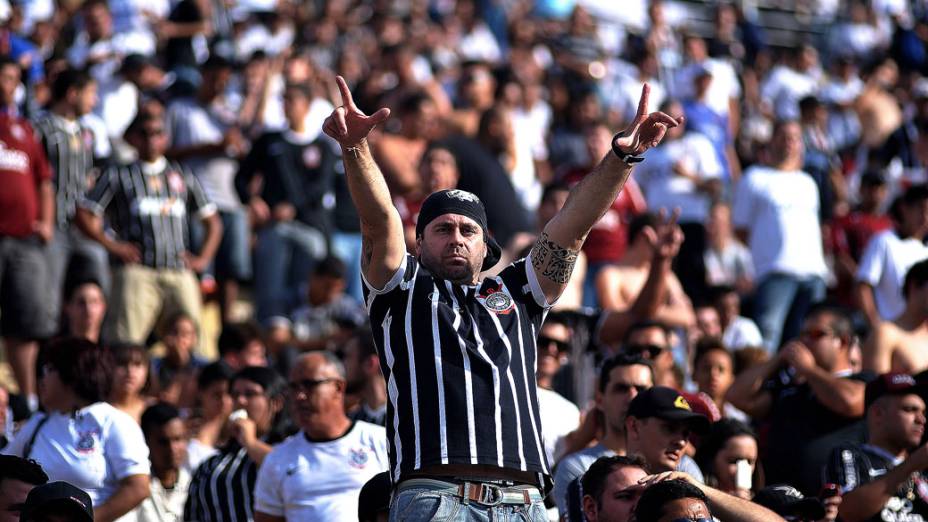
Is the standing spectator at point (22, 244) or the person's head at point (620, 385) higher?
the standing spectator at point (22, 244)

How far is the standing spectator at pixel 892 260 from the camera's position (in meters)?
11.9

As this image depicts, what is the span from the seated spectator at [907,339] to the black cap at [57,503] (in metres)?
5.51

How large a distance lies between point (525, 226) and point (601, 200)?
623 centimetres

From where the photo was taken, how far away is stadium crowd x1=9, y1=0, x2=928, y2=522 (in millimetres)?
7277

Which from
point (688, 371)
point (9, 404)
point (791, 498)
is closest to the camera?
point (791, 498)

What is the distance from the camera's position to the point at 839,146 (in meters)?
20.0

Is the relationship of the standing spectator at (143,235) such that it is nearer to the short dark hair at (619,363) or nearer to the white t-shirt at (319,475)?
the white t-shirt at (319,475)

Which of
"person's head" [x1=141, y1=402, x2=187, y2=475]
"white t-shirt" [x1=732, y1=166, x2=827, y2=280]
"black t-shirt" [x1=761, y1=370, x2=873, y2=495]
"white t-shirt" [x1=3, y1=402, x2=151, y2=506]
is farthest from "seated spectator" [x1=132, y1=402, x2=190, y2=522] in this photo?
"white t-shirt" [x1=732, y1=166, x2=827, y2=280]

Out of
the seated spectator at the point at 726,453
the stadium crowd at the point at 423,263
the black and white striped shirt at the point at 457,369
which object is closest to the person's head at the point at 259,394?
the stadium crowd at the point at 423,263

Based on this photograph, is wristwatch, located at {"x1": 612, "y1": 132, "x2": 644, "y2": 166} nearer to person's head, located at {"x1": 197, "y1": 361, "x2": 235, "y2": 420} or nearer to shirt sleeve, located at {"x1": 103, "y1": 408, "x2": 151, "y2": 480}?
shirt sleeve, located at {"x1": 103, "y1": 408, "x2": 151, "y2": 480}

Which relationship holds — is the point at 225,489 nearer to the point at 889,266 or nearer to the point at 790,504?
the point at 790,504

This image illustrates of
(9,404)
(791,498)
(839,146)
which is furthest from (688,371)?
(839,146)

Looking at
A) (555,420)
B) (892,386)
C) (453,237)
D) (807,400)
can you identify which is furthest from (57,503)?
(807,400)

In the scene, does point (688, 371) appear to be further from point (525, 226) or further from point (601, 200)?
point (601, 200)
